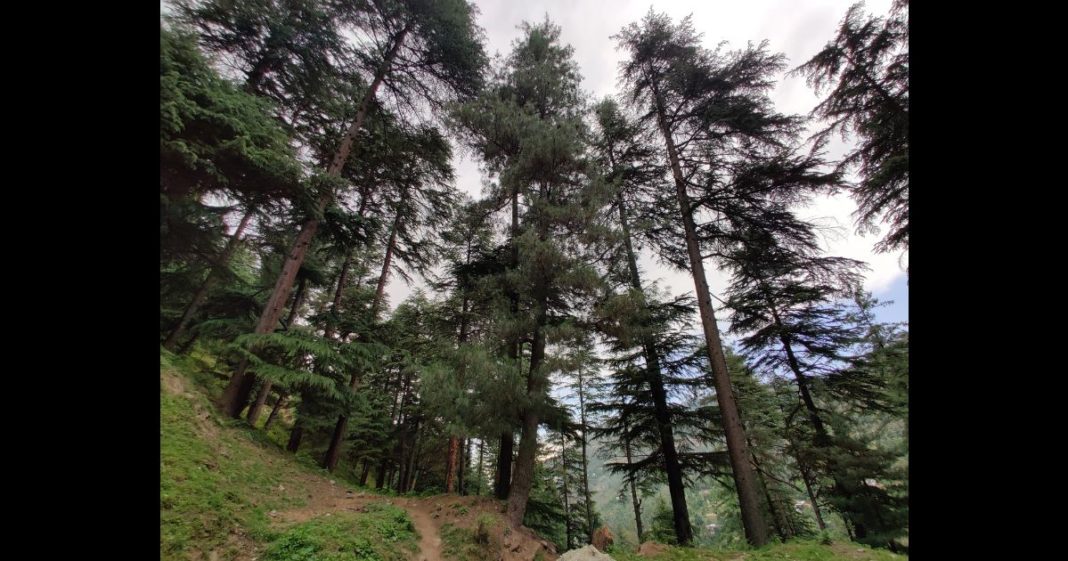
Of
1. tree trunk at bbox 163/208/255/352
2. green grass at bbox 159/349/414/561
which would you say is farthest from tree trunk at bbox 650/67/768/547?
tree trunk at bbox 163/208/255/352

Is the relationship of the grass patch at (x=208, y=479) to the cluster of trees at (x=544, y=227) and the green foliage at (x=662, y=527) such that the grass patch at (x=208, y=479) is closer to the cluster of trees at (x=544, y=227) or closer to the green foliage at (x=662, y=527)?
the cluster of trees at (x=544, y=227)

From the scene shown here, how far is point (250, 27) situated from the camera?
8.48 metres

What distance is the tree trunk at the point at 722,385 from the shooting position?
6348mm

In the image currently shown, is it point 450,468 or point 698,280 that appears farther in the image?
point 450,468

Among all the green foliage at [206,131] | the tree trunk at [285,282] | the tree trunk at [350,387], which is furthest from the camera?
the tree trunk at [350,387]

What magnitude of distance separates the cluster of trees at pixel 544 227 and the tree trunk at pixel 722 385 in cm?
6

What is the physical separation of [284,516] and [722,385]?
8.65 m

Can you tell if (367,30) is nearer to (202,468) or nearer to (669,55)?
(669,55)

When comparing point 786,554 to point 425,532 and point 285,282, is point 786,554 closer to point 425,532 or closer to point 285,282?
point 425,532

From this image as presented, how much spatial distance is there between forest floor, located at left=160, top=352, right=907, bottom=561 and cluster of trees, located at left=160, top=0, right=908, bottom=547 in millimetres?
911

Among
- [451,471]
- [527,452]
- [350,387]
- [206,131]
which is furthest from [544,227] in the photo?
[451,471]

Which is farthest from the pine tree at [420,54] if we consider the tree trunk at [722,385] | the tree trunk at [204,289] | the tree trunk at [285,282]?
the tree trunk at [722,385]
